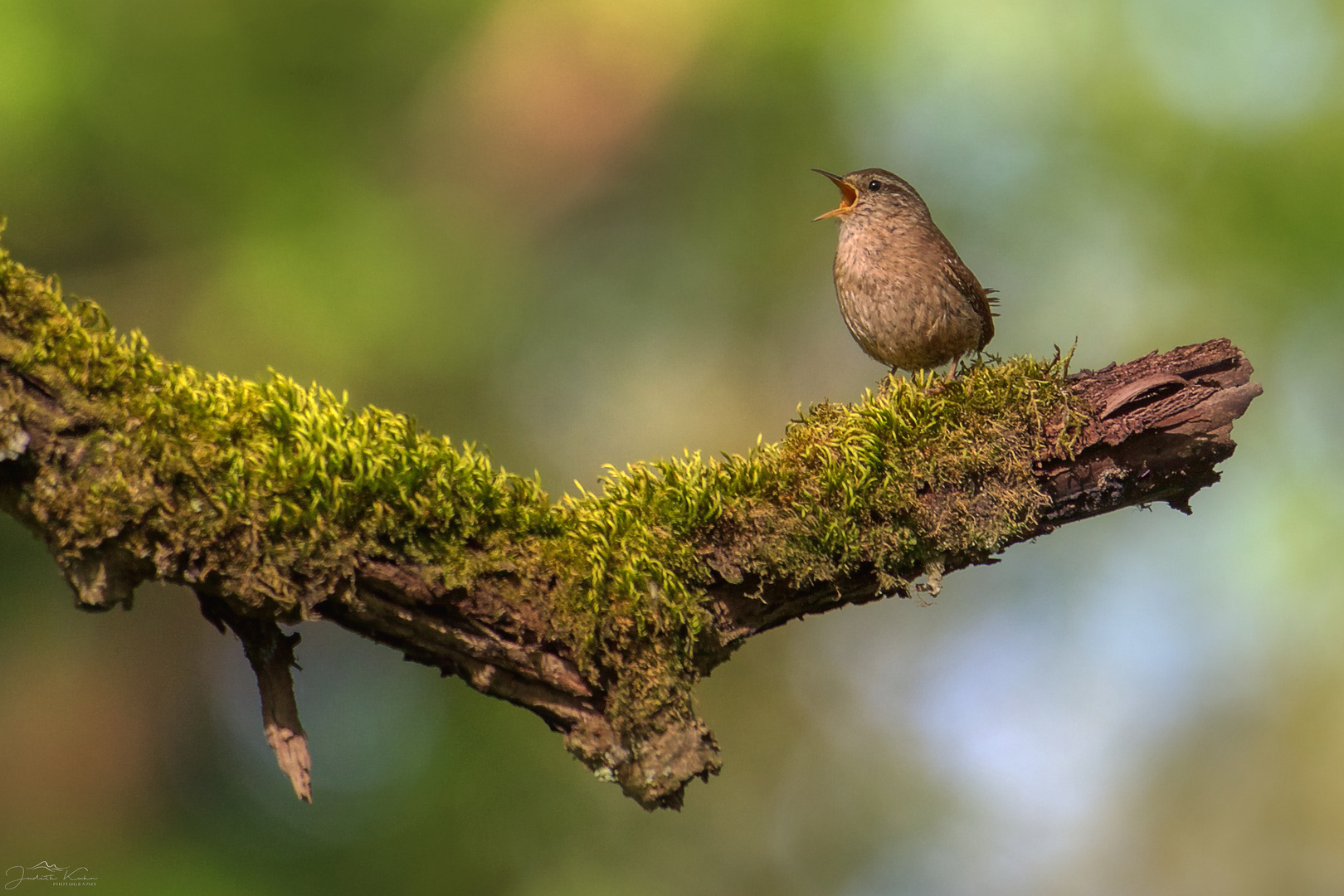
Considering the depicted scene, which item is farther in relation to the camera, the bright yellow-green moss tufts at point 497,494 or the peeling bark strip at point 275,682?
the peeling bark strip at point 275,682

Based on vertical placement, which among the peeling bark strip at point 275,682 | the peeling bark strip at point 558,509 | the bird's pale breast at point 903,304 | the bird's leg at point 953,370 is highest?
the bird's pale breast at point 903,304

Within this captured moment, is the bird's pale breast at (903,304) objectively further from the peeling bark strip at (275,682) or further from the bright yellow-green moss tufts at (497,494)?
the peeling bark strip at (275,682)

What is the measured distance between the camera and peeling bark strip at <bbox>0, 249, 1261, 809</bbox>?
1.81 meters

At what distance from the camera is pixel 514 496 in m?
2.28

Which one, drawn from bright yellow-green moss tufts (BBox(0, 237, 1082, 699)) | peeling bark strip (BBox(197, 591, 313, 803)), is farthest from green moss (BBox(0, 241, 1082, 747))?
peeling bark strip (BBox(197, 591, 313, 803))

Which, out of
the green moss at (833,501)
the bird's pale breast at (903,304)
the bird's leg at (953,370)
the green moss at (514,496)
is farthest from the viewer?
the bird's pale breast at (903,304)

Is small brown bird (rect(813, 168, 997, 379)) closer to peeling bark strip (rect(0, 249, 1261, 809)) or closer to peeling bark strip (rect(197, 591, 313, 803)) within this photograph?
peeling bark strip (rect(0, 249, 1261, 809))

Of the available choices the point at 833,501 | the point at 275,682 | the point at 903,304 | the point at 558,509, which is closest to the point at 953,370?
the point at 903,304

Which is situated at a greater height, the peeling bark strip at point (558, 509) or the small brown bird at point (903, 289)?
the small brown bird at point (903, 289)

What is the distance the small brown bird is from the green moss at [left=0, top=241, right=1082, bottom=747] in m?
0.98

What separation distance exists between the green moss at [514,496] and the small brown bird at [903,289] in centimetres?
98

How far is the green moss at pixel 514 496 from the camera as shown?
5.92 ft

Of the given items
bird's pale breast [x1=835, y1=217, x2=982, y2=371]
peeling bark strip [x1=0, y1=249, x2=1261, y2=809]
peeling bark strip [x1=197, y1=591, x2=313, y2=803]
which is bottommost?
peeling bark strip [x1=197, y1=591, x2=313, y2=803]

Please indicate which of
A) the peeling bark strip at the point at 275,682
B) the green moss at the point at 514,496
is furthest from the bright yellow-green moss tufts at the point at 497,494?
the peeling bark strip at the point at 275,682
